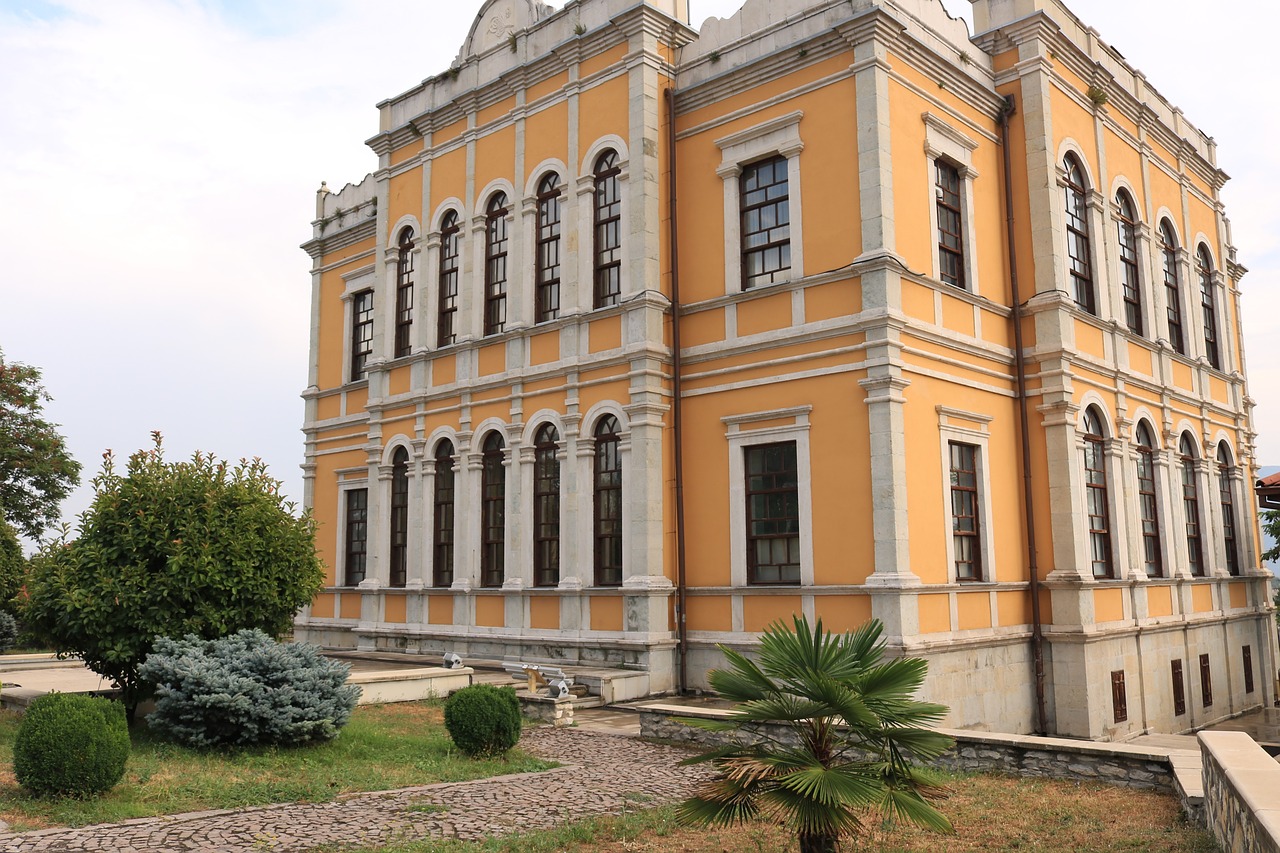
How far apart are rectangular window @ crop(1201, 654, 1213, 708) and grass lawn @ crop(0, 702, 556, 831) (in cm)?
1498

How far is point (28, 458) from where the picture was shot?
30625 mm

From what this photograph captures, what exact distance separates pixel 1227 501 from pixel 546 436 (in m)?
15.3

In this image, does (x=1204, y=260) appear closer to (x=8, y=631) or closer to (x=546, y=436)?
(x=546, y=436)

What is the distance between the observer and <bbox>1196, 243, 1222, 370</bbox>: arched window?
23844mm

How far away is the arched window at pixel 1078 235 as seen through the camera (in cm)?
1875

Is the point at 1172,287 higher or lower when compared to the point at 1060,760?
higher

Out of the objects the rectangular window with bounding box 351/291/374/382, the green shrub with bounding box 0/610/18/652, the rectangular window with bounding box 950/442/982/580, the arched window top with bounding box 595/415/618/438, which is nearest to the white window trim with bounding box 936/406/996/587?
the rectangular window with bounding box 950/442/982/580

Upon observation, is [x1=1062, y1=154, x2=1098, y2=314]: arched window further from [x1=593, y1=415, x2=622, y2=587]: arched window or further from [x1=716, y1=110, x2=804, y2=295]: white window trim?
[x1=593, y1=415, x2=622, y2=587]: arched window

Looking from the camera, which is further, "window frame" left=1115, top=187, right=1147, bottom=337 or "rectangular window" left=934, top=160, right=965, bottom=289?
"window frame" left=1115, top=187, right=1147, bottom=337

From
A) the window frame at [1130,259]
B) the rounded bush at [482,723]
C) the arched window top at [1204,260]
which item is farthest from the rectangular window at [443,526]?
the arched window top at [1204,260]

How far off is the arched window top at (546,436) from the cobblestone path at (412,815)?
8329 millimetres

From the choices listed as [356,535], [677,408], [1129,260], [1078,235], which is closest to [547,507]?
[677,408]

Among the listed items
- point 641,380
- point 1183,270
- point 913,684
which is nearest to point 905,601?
point 641,380

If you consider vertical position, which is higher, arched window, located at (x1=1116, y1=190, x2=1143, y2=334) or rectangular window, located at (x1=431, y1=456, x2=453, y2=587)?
arched window, located at (x1=1116, y1=190, x2=1143, y2=334)
